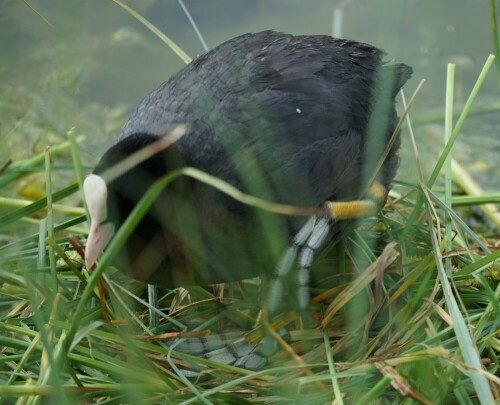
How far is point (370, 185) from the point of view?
2.24 meters

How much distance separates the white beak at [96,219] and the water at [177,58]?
179 centimetres

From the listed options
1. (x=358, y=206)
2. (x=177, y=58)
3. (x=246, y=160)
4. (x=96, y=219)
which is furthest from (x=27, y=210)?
(x=177, y=58)

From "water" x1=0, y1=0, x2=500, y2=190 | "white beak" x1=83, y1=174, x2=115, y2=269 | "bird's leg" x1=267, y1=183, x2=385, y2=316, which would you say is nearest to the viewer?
"white beak" x1=83, y1=174, x2=115, y2=269

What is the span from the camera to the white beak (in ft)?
5.85

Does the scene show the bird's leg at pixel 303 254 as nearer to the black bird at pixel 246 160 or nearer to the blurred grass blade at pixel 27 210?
the black bird at pixel 246 160

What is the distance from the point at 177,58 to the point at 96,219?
2.45m

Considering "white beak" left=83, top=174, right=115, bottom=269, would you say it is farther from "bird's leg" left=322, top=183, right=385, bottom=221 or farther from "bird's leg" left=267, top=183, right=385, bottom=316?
"bird's leg" left=322, top=183, right=385, bottom=221

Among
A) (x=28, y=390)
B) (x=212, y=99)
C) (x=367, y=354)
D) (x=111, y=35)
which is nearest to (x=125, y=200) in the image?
(x=212, y=99)

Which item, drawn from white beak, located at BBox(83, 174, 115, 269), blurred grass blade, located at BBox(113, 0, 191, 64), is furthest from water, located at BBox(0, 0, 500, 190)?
white beak, located at BBox(83, 174, 115, 269)

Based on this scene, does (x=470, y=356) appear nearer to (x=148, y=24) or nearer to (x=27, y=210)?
(x=27, y=210)

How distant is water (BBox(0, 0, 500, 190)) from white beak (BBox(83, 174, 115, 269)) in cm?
179

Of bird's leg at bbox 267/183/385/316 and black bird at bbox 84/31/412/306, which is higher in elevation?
black bird at bbox 84/31/412/306

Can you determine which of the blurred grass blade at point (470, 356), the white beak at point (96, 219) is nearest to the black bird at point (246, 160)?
the white beak at point (96, 219)

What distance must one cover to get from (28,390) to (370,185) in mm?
1179
